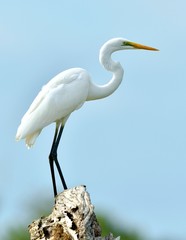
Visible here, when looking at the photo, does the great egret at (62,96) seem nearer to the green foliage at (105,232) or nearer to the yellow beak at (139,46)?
the yellow beak at (139,46)

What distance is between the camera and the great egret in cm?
1370

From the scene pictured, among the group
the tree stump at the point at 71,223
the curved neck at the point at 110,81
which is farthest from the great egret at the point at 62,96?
the tree stump at the point at 71,223

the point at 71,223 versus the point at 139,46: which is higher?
the point at 139,46

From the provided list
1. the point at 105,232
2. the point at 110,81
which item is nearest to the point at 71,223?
the point at 110,81

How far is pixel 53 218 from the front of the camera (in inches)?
401

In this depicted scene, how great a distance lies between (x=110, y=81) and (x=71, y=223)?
4577 millimetres

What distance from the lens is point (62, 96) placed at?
13922mm

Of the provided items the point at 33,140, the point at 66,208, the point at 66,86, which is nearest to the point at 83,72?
the point at 66,86

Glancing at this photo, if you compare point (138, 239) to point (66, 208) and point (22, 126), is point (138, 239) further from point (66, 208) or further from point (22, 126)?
point (66, 208)

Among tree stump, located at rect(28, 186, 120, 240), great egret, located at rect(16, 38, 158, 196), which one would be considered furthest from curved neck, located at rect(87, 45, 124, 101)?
tree stump, located at rect(28, 186, 120, 240)

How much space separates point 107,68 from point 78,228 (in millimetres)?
4504

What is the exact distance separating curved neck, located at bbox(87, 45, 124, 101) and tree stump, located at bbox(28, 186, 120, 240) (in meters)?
3.83

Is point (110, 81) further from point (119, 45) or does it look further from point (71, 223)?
point (71, 223)

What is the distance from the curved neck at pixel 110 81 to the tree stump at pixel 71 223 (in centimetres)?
383
